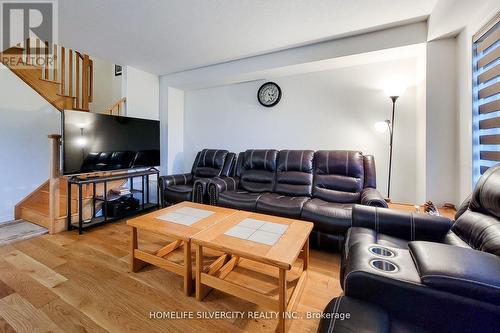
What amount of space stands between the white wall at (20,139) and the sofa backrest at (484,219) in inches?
185

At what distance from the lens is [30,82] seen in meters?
2.98

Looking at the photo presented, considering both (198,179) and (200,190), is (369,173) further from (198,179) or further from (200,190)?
(198,179)

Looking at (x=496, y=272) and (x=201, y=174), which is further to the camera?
(x=201, y=174)

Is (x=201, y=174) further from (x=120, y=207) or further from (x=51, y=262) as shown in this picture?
(x=51, y=262)

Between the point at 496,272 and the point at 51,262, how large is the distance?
291cm

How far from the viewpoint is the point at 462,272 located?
78 centimetres

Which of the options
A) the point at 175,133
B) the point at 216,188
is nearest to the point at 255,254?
the point at 216,188

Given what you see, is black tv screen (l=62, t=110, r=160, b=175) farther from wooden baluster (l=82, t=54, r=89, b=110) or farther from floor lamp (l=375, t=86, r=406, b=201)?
floor lamp (l=375, t=86, r=406, b=201)

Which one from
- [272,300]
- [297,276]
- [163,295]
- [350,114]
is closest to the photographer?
[272,300]

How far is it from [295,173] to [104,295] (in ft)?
7.30

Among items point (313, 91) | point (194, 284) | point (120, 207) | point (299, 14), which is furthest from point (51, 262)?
point (313, 91)

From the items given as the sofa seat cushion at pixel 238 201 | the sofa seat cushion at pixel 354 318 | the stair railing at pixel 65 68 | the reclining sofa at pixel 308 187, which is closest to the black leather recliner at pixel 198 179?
the reclining sofa at pixel 308 187

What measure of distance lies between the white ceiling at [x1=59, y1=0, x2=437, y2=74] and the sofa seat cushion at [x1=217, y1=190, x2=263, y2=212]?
6.11 ft

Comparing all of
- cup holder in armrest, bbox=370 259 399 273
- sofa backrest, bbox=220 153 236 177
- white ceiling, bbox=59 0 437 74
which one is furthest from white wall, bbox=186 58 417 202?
cup holder in armrest, bbox=370 259 399 273
